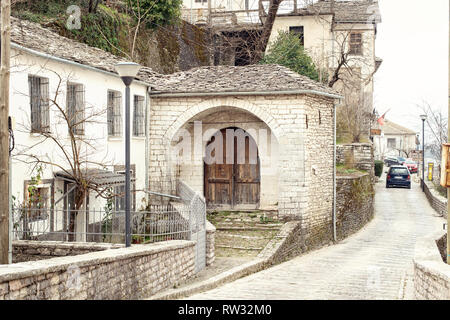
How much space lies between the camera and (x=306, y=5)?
36.2 meters

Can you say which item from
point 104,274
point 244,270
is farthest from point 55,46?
point 104,274

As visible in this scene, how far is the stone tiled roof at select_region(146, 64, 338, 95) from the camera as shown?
1783 cm

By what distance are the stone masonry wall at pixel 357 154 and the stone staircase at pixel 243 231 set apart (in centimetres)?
1074

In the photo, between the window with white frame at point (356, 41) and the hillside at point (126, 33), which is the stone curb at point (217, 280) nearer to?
the hillside at point (126, 33)

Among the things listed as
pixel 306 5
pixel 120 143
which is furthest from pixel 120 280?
pixel 306 5

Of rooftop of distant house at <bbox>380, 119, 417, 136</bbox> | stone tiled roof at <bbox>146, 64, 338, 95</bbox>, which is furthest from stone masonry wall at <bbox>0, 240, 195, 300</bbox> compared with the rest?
rooftop of distant house at <bbox>380, 119, 417, 136</bbox>

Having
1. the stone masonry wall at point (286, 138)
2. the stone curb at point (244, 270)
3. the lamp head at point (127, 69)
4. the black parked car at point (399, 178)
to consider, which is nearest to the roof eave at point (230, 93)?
the stone masonry wall at point (286, 138)

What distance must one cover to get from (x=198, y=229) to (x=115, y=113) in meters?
4.64

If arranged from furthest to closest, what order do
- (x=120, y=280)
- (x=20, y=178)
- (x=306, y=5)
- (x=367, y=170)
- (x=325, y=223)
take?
1. (x=306, y=5)
2. (x=367, y=170)
3. (x=325, y=223)
4. (x=20, y=178)
5. (x=120, y=280)

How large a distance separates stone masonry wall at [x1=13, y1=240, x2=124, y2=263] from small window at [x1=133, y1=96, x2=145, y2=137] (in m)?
7.33

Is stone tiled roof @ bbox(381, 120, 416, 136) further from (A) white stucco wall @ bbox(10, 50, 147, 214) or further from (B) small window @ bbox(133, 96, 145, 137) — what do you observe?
(A) white stucco wall @ bbox(10, 50, 147, 214)

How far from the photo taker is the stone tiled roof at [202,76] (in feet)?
49.6

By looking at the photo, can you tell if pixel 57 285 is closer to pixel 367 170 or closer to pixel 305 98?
pixel 305 98
